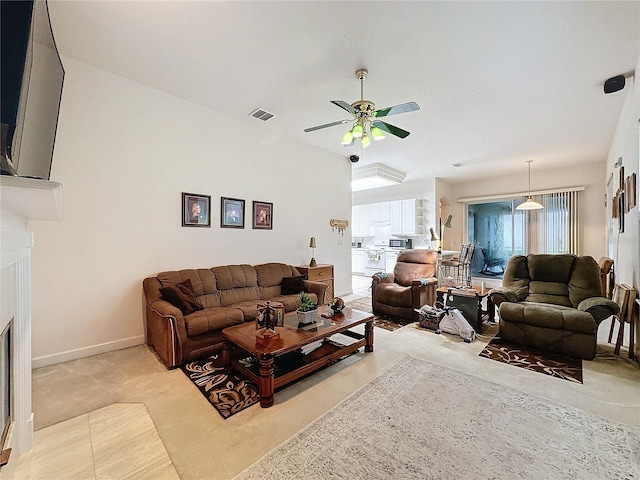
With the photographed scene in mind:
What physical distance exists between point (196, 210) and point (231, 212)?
1.68 feet

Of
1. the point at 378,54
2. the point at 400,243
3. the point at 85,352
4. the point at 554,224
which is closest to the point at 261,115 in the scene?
the point at 378,54

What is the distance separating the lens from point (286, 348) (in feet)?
7.11

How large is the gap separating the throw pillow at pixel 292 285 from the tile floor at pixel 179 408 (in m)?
1.46

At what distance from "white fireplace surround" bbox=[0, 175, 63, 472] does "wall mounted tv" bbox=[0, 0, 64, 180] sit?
0.12 metres

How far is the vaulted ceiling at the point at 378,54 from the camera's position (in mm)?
2145

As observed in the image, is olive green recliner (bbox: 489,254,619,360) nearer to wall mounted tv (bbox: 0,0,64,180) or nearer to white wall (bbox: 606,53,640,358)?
white wall (bbox: 606,53,640,358)

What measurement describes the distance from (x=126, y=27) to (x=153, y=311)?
2.59m

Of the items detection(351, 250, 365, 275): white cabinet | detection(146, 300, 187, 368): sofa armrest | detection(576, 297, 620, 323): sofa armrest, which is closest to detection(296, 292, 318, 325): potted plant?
detection(146, 300, 187, 368): sofa armrest

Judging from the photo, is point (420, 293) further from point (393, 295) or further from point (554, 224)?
point (554, 224)

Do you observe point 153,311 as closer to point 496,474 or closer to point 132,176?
point 132,176

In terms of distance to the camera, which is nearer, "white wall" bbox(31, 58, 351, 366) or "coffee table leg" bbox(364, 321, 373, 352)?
"white wall" bbox(31, 58, 351, 366)

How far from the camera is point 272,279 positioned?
413 cm

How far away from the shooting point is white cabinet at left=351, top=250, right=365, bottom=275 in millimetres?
8797

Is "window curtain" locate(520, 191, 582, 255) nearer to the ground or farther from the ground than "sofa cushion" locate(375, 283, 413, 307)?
farther from the ground
